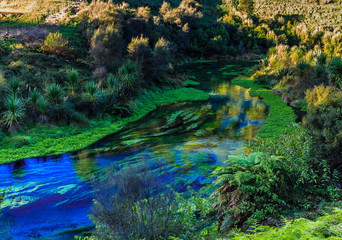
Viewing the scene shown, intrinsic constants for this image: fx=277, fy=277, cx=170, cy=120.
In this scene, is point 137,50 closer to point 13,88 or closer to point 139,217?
point 13,88

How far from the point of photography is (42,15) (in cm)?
3309

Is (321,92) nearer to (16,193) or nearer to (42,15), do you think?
Result: (16,193)

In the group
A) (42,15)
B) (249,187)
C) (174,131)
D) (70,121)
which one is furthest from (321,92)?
(42,15)

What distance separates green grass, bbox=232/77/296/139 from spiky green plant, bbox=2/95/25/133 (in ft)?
36.7

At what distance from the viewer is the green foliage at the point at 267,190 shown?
5406mm

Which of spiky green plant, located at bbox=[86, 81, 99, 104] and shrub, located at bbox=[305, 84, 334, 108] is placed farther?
spiky green plant, located at bbox=[86, 81, 99, 104]

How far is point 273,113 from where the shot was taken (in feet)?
57.9

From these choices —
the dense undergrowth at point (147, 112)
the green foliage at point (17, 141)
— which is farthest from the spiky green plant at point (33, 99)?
the green foliage at point (17, 141)

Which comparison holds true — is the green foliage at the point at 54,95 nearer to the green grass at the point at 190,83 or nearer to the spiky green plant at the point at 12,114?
the spiky green plant at the point at 12,114

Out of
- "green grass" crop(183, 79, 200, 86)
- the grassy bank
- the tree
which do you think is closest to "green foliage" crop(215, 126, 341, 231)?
the grassy bank

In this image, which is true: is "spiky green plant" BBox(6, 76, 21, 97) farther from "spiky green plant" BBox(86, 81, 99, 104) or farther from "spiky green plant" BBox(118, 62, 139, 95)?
"spiky green plant" BBox(118, 62, 139, 95)

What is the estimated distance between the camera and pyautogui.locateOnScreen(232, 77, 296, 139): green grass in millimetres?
13922

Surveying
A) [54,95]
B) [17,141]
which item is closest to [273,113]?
[54,95]

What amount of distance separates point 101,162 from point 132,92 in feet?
31.6
